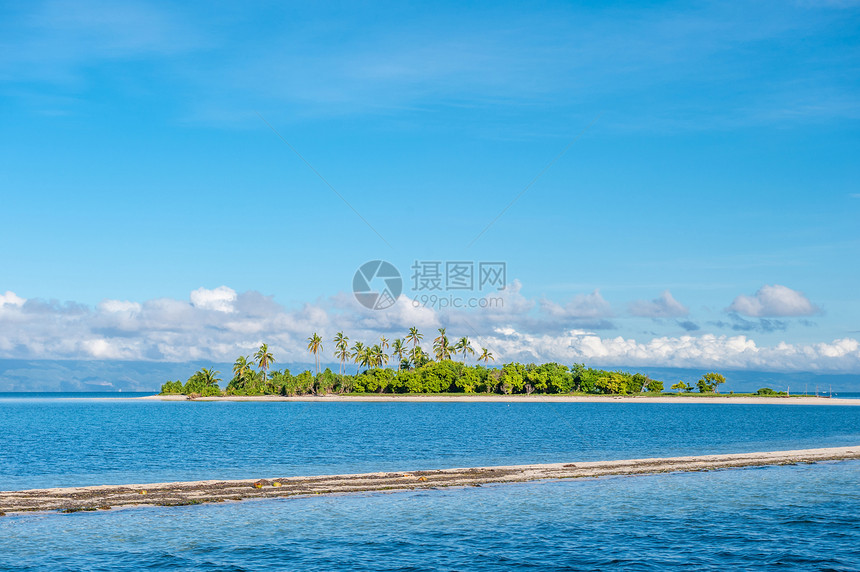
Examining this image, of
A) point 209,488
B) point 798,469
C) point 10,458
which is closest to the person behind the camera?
point 209,488

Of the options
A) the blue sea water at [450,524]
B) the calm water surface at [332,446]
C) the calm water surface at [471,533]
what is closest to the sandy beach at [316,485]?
the blue sea water at [450,524]

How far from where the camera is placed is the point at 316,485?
41.3 metres

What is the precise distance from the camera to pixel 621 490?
40.9m

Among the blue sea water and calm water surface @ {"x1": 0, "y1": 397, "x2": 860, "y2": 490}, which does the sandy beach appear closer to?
the blue sea water

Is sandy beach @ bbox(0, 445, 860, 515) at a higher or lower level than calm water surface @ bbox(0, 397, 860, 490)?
higher

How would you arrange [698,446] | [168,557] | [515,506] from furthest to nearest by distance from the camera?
1. [698,446]
2. [515,506]
3. [168,557]

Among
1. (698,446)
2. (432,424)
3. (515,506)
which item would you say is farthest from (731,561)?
(432,424)

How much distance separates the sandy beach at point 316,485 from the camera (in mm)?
35375

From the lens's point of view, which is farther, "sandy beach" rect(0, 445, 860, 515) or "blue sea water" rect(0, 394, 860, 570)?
"sandy beach" rect(0, 445, 860, 515)

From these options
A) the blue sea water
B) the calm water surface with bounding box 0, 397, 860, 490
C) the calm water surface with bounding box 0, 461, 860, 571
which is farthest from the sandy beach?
the calm water surface with bounding box 0, 397, 860, 490

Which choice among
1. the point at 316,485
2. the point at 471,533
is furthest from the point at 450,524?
the point at 316,485

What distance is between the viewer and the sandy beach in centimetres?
3538

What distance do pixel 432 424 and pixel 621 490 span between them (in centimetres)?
6862

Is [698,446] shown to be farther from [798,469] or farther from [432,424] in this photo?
[432,424]
